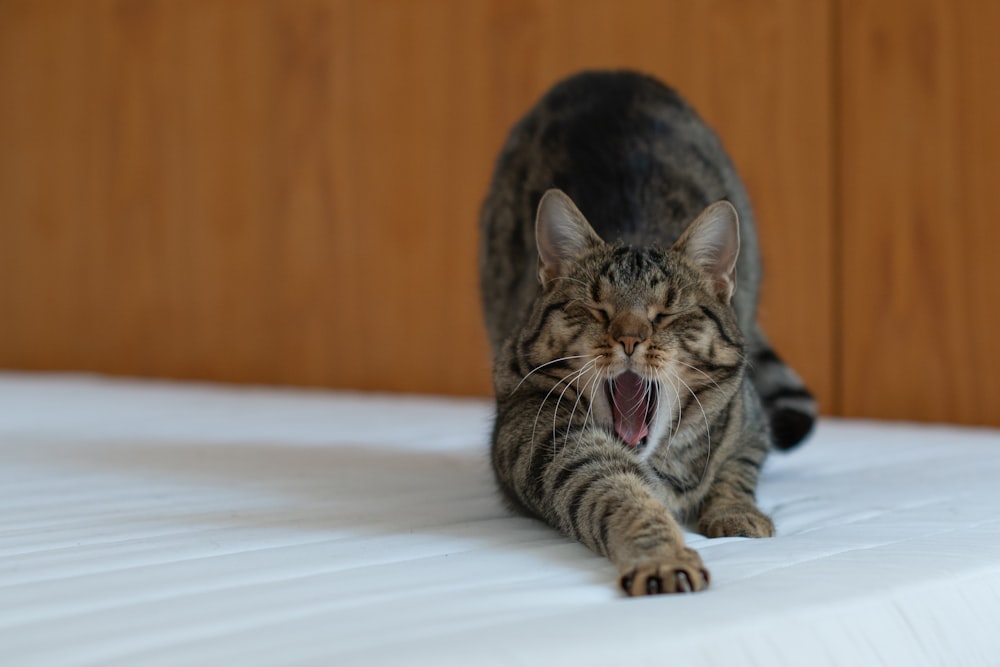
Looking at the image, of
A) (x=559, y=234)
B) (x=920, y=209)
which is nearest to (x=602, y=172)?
(x=559, y=234)

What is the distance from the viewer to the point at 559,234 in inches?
53.8

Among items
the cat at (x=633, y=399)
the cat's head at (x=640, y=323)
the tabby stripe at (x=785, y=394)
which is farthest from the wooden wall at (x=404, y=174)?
the cat's head at (x=640, y=323)

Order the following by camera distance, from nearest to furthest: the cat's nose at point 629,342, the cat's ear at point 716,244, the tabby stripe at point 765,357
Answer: the cat's nose at point 629,342 < the cat's ear at point 716,244 < the tabby stripe at point 765,357

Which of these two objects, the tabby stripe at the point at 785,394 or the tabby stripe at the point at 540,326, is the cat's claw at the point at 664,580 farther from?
the tabby stripe at the point at 785,394

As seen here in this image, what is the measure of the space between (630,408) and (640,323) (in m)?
0.12

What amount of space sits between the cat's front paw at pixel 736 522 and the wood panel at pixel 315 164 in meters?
1.50

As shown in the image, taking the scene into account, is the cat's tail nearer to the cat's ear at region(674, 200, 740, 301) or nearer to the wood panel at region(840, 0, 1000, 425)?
the cat's ear at region(674, 200, 740, 301)

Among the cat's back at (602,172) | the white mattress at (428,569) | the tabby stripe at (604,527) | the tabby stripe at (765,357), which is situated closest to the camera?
the white mattress at (428,569)

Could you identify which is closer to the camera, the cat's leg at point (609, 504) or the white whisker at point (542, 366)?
the cat's leg at point (609, 504)

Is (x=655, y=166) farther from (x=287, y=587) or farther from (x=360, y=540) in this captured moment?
(x=287, y=587)

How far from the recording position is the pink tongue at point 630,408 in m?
1.29

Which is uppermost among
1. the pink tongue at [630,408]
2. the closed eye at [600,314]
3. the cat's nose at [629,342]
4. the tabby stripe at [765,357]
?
the closed eye at [600,314]

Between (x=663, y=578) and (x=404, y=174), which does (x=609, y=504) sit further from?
(x=404, y=174)

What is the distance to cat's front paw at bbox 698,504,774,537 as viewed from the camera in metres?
1.25
